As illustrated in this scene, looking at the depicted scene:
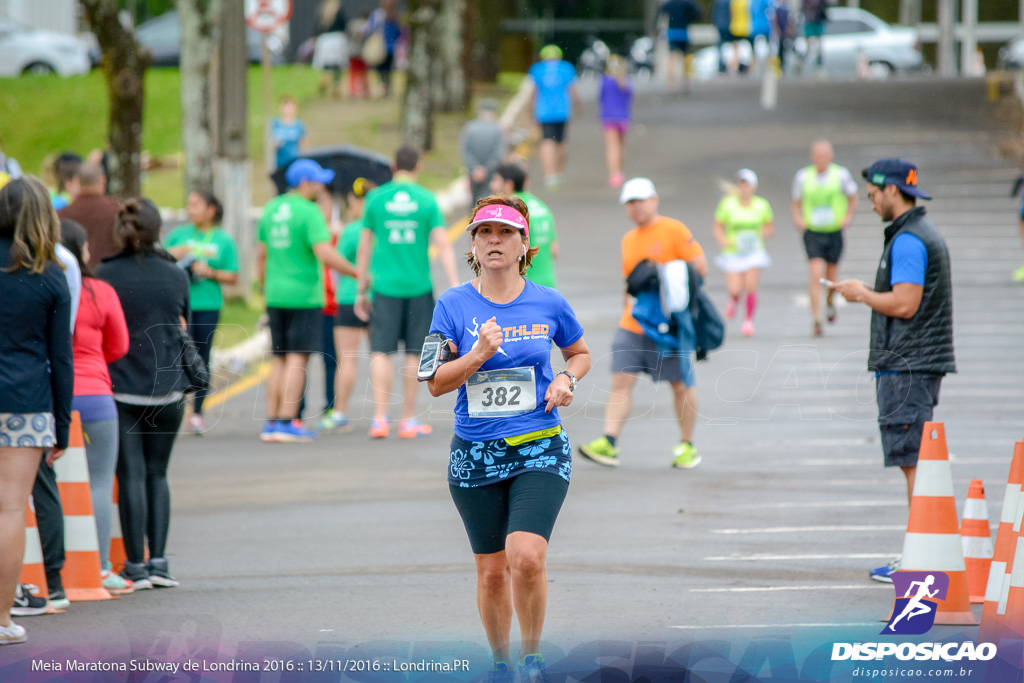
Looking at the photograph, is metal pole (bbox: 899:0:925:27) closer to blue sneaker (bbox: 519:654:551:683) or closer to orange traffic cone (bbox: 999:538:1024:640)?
orange traffic cone (bbox: 999:538:1024:640)

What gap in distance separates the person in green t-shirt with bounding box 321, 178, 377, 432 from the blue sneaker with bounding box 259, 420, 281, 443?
0.54 meters

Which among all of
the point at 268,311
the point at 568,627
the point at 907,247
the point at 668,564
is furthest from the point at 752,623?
the point at 268,311

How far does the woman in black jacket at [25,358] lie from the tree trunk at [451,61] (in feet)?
78.8

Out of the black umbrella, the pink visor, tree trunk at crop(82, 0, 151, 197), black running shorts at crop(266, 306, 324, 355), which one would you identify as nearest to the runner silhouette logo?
the pink visor

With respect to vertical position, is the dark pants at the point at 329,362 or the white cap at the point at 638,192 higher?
the white cap at the point at 638,192

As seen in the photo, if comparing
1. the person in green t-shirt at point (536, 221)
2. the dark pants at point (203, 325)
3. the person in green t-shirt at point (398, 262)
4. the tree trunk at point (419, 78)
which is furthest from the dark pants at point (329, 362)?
the tree trunk at point (419, 78)

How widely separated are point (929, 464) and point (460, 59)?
26634 millimetres

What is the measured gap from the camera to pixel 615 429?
10070 mm

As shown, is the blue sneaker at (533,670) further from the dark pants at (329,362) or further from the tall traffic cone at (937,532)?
the dark pants at (329,362)

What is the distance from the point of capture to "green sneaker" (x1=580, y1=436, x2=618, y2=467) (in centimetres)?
1003

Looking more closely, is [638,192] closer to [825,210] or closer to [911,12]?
[825,210]

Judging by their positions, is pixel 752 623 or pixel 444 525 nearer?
pixel 752 623

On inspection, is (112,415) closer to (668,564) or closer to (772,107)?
(668,564)

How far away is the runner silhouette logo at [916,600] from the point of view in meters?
5.98
